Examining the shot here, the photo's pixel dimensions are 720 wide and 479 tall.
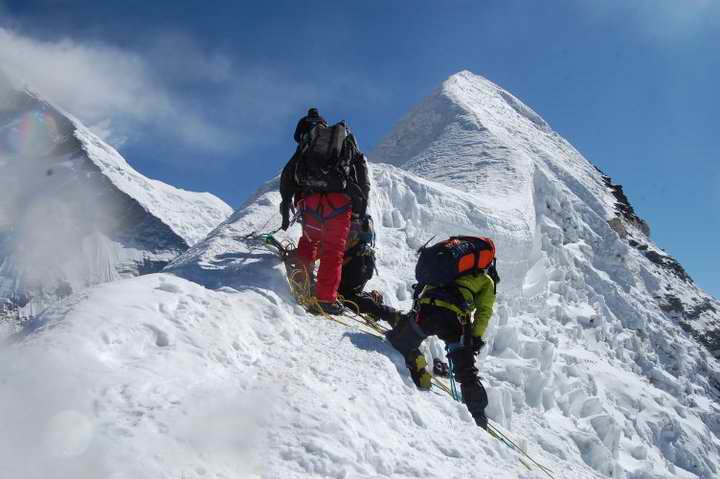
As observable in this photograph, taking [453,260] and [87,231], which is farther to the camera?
[87,231]

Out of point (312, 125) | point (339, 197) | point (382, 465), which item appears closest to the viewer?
point (382, 465)

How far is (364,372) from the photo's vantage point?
468 centimetres

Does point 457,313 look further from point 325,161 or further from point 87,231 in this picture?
point 87,231

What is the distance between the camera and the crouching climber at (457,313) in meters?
5.19

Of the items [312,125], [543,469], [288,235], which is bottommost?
[543,469]

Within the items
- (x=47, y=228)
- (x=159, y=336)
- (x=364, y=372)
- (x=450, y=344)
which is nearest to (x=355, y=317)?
(x=450, y=344)

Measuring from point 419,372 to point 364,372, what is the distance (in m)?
0.67

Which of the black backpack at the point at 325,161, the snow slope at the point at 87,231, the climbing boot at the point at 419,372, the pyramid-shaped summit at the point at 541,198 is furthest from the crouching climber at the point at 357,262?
the snow slope at the point at 87,231

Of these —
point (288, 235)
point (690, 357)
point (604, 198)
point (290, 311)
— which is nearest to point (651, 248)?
point (604, 198)

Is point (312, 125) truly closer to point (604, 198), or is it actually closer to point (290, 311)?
point (290, 311)

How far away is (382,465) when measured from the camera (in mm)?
3545

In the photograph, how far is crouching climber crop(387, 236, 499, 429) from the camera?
17.0ft

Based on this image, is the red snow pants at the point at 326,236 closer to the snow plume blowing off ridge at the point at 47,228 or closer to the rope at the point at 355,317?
the rope at the point at 355,317

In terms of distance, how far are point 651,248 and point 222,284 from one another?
13982mm
